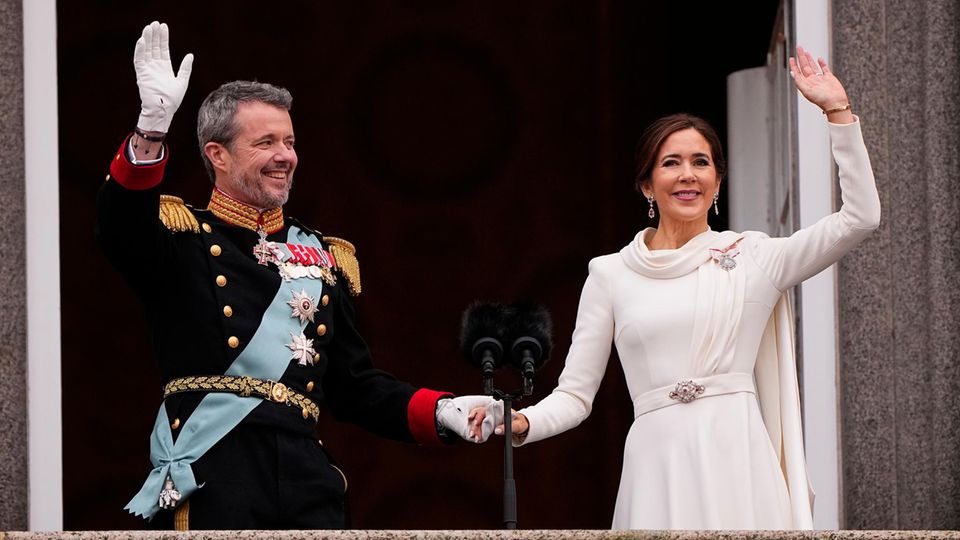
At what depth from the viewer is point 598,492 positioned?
895 cm

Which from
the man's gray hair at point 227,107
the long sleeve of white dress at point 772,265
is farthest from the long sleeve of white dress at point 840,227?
the man's gray hair at point 227,107

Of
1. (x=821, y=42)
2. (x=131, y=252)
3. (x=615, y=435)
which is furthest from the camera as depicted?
(x=615, y=435)

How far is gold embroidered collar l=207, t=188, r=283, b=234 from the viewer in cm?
547

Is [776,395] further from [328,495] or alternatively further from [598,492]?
[598,492]

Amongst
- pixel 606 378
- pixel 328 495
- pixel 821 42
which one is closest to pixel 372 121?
pixel 606 378

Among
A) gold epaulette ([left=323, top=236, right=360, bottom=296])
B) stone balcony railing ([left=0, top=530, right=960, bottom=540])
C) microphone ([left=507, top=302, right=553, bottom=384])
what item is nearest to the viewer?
stone balcony railing ([left=0, top=530, right=960, bottom=540])

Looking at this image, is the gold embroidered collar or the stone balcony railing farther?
the gold embroidered collar

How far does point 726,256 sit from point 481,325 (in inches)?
26.2

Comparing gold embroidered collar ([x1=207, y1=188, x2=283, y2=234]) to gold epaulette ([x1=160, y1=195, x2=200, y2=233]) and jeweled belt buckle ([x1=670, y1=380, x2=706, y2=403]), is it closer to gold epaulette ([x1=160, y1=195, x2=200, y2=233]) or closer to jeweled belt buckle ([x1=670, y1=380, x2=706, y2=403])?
gold epaulette ([x1=160, y1=195, x2=200, y2=233])

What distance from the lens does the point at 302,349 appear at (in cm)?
537

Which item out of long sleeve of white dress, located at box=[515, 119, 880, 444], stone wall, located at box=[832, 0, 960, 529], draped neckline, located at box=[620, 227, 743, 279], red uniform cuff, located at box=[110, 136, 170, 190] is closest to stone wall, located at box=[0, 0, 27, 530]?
red uniform cuff, located at box=[110, 136, 170, 190]

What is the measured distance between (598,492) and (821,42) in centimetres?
340

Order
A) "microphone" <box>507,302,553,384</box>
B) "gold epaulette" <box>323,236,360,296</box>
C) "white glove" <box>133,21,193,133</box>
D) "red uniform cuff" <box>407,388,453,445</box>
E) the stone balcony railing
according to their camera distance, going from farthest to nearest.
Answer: "gold epaulette" <box>323,236,360,296</box> < "red uniform cuff" <box>407,388,453,445</box> < "microphone" <box>507,302,553,384</box> < "white glove" <box>133,21,193,133</box> < the stone balcony railing

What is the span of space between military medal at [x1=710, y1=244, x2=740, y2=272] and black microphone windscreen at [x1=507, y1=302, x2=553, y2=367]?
47cm
